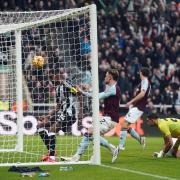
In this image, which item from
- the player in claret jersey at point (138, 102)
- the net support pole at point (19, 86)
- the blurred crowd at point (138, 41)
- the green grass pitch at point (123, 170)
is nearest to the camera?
the green grass pitch at point (123, 170)

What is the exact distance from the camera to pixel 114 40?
98.5 ft

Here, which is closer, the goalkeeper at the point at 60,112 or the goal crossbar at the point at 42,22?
the goal crossbar at the point at 42,22

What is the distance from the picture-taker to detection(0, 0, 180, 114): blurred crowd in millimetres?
27953

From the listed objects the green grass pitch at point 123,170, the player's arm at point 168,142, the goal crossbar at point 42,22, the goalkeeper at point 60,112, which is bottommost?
the green grass pitch at point 123,170

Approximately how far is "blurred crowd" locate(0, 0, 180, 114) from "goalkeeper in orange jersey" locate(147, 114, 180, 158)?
422 inches

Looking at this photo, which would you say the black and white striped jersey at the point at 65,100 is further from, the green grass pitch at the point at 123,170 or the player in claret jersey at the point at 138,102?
the player in claret jersey at the point at 138,102

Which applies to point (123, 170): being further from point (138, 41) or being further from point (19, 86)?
point (138, 41)

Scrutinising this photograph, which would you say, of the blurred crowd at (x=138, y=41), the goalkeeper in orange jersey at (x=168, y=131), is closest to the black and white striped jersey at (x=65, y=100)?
the goalkeeper in orange jersey at (x=168, y=131)

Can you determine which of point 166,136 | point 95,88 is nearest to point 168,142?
point 166,136

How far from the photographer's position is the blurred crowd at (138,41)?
91.7ft

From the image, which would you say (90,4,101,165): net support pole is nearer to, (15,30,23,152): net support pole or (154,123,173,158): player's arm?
(154,123,173,158): player's arm

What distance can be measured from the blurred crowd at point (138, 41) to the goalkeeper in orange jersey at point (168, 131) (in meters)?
10.7

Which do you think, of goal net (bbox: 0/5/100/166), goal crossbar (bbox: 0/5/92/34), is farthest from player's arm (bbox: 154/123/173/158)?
goal crossbar (bbox: 0/5/92/34)

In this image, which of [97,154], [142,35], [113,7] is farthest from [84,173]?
[113,7]
